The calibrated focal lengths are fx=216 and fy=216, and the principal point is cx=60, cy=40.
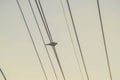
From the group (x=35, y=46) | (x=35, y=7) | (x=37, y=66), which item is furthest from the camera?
(x=37, y=66)

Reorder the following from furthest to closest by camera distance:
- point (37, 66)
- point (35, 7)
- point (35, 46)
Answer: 1. point (37, 66)
2. point (35, 46)
3. point (35, 7)

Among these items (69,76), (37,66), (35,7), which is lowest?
(69,76)

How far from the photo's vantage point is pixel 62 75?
1.96 m

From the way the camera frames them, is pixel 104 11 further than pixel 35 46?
No

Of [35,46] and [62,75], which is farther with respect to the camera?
[62,75]

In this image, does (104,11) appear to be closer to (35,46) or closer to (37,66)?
(35,46)

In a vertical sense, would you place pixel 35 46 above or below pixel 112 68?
above

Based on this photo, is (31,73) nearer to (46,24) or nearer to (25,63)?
(25,63)

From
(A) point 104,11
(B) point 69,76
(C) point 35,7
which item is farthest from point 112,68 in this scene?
(C) point 35,7

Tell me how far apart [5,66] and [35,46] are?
1.16 ft

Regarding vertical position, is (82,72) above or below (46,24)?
below

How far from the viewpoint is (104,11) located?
161 centimetres

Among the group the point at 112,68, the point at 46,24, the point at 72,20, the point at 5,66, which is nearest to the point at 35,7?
the point at 46,24

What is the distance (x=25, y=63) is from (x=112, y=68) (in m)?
0.77
